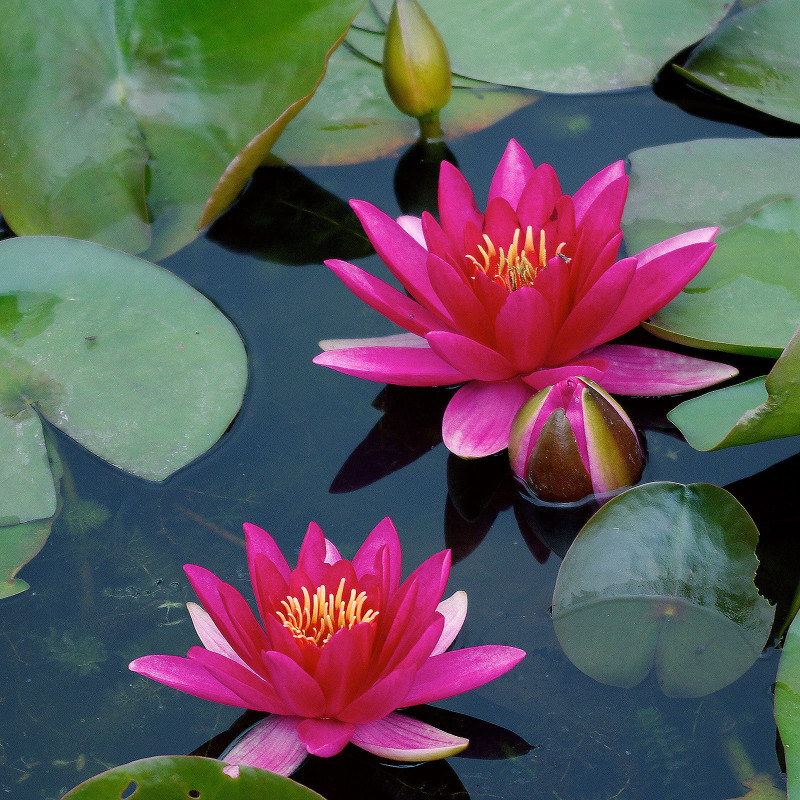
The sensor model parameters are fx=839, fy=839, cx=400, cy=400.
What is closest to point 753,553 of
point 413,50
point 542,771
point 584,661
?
point 584,661

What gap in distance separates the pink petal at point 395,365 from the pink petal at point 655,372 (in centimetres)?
37

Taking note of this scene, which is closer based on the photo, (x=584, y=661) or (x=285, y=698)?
(x=285, y=698)

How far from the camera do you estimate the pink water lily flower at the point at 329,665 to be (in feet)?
4.59

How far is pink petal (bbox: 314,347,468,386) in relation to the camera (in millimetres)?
2004

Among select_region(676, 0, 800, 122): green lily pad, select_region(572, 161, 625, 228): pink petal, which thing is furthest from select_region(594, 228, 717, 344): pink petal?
select_region(676, 0, 800, 122): green lily pad

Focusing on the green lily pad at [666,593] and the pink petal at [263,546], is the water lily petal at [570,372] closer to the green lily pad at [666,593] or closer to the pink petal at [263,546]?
the green lily pad at [666,593]

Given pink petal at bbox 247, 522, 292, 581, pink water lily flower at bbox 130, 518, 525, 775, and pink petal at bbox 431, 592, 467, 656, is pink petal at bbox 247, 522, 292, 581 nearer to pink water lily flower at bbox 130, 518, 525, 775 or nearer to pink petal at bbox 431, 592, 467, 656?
pink water lily flower at bbox 130, 518, 525, 775

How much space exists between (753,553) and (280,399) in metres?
1.16

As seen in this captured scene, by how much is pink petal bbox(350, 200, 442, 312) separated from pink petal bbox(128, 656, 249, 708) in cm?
97

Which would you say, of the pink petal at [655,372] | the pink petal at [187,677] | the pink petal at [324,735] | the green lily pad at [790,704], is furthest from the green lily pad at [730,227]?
the pink petal at [187,677]

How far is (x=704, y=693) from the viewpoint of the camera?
5.15 ft

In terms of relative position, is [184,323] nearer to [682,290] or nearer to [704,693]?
[682,290]

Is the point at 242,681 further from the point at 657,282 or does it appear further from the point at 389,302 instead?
the point at 657,282

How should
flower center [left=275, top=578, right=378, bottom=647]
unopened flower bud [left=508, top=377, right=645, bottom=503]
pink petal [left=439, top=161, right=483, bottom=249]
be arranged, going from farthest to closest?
1. pink petal [left=439, top=161, right=483, bottom=249]
2. unopened flower bud [left=508, top=377, right=645, bottom=503]
3. flower center [left=275, top=578, right=378, bottom=647]
